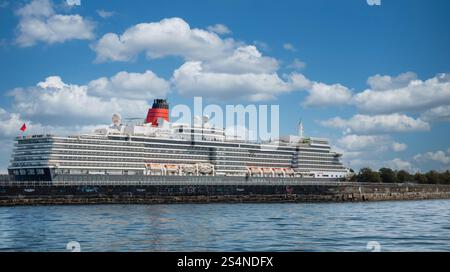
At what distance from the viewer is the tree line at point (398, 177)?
151000 millimetres

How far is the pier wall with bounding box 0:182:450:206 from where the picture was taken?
79000 millimetres

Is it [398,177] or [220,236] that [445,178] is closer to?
[398,177]

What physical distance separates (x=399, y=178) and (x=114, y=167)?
297 ft

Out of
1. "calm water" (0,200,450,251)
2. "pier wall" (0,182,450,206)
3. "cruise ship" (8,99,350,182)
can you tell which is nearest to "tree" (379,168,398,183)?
"cruise ship" (8,99,350,182)

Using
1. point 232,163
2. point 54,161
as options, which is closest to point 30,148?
point 54,161

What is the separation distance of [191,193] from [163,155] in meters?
25.6

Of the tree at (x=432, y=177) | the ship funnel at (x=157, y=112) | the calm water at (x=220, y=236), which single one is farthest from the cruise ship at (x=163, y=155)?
the calm water at (x=220, y=236)

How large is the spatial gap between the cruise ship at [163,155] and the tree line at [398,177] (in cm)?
505

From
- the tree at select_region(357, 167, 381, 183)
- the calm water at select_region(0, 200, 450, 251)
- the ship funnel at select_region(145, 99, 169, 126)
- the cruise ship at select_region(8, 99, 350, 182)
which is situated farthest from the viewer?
the tree at select_region(357, 167, 381, 183)

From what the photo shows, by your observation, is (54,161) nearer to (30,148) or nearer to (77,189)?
(30,148)

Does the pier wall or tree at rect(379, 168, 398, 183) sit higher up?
tree at rect(379, 168, 398, 183)

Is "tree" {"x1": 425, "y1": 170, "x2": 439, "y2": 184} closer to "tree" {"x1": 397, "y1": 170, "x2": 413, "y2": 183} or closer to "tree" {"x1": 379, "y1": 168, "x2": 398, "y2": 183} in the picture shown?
"tree" {"x1": 397, "y1": 170, "x2": 413, "y2": 183}

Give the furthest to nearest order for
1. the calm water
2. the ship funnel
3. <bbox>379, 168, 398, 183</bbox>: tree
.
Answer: <bbox>379, 168, 398, 183</bbox>: tree → the ship funnel → the calm water

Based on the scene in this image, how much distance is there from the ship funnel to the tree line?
192 feet
